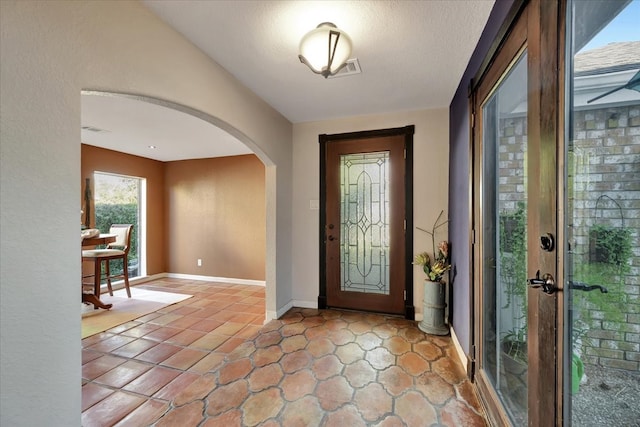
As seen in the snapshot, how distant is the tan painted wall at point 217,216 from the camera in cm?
485

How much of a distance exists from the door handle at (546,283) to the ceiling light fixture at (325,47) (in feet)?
5.06

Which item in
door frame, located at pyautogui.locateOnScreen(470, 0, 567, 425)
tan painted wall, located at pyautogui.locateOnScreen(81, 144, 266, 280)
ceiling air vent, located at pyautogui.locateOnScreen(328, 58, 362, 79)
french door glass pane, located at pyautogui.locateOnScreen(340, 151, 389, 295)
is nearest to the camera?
door frame, located at pyautogui.locateOnScreen(470, 0, 567, 425)

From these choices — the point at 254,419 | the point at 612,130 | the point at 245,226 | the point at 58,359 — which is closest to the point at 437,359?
the point at 254,419

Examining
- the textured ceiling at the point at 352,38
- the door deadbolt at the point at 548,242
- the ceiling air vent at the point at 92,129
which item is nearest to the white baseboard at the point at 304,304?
the textured ceiling at the point at 352,38

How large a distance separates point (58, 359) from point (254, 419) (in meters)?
1.05

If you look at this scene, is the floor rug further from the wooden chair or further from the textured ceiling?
the textured ceiling

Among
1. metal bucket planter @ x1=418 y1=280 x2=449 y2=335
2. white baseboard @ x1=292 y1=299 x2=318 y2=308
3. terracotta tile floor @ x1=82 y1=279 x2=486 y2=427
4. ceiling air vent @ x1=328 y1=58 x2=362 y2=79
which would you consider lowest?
terracotta tile floor @ x1=82 y1=279 x2=486 y2=427

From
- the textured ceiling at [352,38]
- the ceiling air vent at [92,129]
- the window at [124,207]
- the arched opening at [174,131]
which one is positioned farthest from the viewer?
the window at [124,207]

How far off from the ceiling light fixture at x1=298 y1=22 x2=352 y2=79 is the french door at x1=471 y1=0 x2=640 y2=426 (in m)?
0.89

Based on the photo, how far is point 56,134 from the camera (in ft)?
3.64

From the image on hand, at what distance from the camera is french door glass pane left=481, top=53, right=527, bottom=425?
1239 millimetres

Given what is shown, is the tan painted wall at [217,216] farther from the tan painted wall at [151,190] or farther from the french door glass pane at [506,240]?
the french door glass pane at [506,240]

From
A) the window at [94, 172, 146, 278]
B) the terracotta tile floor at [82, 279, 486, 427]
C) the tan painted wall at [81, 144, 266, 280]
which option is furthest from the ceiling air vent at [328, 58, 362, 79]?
the window at [94, 172, 146, 278]

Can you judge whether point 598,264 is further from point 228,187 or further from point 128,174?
point 128,174
